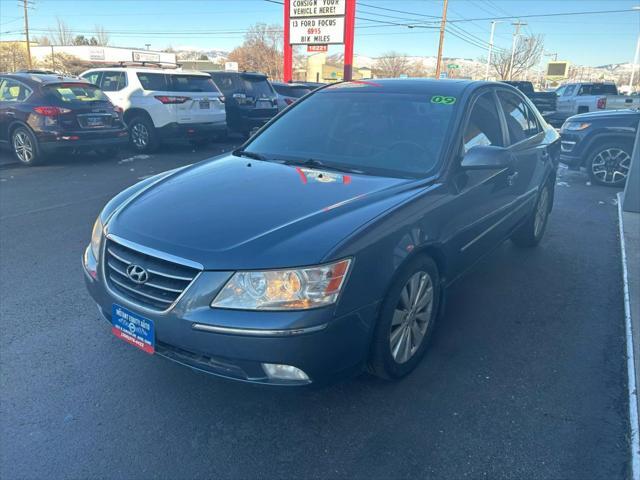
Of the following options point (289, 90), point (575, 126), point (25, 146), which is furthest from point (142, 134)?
point (575, 126)

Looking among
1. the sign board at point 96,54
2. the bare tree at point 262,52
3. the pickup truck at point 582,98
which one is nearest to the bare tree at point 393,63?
the bare tree at point 262,52

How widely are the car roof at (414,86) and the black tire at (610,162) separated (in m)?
5.81

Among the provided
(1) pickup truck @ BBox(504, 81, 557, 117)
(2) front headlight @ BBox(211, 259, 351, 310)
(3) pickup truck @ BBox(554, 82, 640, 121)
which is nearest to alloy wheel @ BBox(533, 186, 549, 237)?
(2) front headlight @ BBox(211, 259, 351, 310)

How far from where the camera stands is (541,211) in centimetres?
541

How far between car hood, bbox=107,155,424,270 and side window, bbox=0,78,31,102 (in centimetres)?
754

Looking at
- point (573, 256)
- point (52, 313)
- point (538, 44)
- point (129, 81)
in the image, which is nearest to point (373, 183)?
point (52, 313)

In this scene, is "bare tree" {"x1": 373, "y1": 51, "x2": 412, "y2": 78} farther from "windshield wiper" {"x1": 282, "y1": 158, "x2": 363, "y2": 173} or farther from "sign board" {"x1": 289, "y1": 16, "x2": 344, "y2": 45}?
"windshield wiper" {"x1": 282, "y1": 158, "x2": 363, "y2": 173}

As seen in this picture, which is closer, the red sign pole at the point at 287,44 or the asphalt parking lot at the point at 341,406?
the asphalt parking lot at the point at 341,406

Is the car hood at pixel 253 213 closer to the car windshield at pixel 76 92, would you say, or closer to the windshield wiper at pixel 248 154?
the windshield wiper at pixel 248 154

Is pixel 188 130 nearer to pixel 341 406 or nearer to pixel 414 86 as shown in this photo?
pixel 414 86

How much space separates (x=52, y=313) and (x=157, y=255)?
180cm

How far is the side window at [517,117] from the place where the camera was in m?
4.33

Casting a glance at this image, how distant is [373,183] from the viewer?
305 centimetres

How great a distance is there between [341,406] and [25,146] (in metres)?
8.88
